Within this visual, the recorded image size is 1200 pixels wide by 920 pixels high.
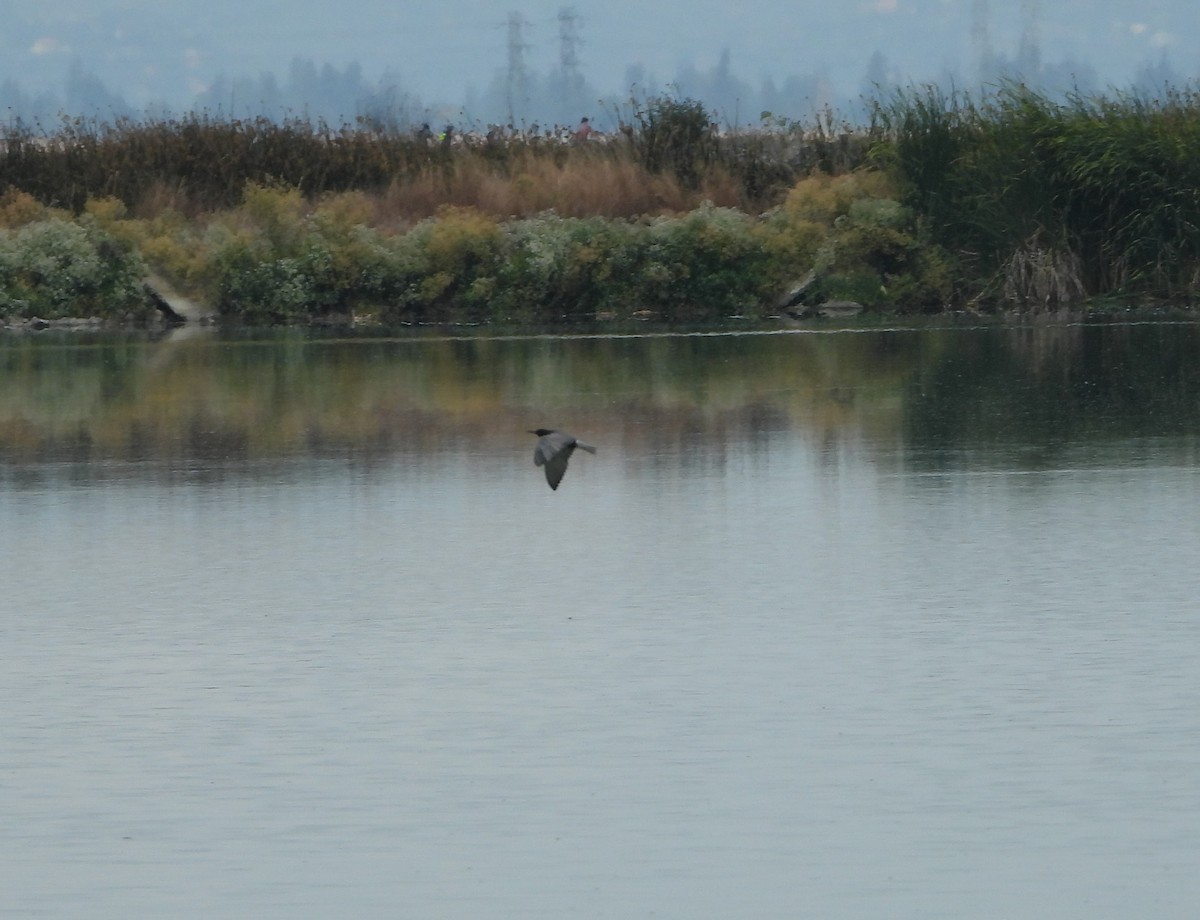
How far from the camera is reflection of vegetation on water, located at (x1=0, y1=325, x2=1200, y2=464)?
1616cm

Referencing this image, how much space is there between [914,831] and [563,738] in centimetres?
144

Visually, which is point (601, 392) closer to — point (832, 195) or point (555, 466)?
point (555, 466)

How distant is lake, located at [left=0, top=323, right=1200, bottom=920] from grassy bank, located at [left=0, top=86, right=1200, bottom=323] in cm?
1342

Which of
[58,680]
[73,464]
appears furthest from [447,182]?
[58,680]

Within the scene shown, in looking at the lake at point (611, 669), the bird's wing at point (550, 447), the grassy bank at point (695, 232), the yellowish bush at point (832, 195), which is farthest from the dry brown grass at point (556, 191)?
the bird's wing at point (550, 447)

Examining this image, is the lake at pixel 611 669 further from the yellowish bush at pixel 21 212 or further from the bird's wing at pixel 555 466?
the yellowish bush at pixel 21 212

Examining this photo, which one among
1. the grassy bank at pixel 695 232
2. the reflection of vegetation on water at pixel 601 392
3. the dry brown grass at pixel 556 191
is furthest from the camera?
the dry brown grass at pixel 556 191

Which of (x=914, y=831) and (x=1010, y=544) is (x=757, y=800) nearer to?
(x=914, y=831)

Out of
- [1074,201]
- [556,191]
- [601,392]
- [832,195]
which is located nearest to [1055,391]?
[601,392]

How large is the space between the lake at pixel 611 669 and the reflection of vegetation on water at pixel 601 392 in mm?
143

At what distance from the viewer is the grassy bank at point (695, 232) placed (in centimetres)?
3017

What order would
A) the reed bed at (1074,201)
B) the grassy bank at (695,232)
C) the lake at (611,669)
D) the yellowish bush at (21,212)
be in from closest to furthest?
1. the lake at (611,669)
2. the reed bed at (1074,201)
3. the grassy bank at (695,232)
4. the yellowish bush at (21,212)

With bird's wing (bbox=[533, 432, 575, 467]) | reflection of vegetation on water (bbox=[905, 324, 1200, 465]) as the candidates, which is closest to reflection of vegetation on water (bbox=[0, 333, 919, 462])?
reflection of vegetation on water (bbox=[905, 324, 1200, 465])

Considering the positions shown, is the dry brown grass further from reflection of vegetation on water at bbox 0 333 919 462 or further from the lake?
the lake
